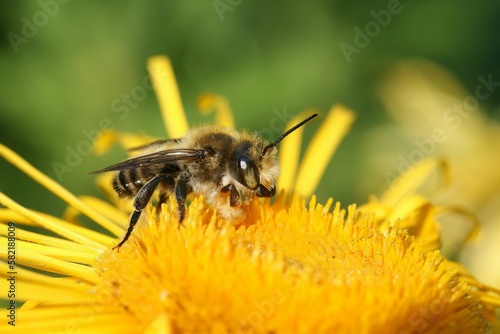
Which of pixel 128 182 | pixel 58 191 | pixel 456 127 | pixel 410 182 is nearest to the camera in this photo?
pixel 128 182

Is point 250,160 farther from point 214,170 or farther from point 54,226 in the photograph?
point 54,226

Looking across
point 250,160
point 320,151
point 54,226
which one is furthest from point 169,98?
point 250,160

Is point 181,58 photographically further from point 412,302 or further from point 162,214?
point 412,302

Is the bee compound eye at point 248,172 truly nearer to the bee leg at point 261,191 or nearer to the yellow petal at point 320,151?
the bee leg at point 261,191

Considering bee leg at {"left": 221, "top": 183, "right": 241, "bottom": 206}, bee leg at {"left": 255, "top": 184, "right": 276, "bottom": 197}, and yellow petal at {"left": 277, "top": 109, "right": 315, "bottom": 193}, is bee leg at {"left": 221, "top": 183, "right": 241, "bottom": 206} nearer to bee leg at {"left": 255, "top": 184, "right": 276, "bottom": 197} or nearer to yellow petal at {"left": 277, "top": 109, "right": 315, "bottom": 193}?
bee leg at {"left": 255, "top": 184, "right": 276, "bottom": 197}

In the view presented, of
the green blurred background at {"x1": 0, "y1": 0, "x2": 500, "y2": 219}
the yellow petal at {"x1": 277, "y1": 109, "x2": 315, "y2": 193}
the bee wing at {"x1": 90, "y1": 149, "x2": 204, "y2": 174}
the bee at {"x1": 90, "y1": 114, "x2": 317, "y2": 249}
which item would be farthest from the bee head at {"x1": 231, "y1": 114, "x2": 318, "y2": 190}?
the green blurred background at {"x1": 0, "y1": 0, "x2": 500, "y2": 219}

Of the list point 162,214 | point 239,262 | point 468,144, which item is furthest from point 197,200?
point 468,144
